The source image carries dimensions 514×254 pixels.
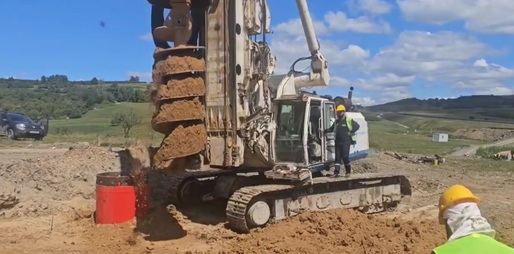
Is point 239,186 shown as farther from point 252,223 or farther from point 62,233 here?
point 62,233

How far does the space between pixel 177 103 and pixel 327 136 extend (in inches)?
143

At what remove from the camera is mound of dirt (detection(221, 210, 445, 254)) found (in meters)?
8.97

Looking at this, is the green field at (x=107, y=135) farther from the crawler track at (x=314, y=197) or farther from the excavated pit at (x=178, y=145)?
the excavated pit at (x=178, y=145)

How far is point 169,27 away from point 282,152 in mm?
3052

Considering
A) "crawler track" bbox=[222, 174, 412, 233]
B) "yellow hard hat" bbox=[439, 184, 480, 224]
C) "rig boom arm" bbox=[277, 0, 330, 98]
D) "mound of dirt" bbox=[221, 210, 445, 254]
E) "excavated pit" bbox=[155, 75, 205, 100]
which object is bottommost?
"mound of dirt" bbox=[221, 210, 445, 254]

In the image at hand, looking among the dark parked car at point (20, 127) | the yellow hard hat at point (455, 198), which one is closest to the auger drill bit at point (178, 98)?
the yellow hard hat at point (455, 198)

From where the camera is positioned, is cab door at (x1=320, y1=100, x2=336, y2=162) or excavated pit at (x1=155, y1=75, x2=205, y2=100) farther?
cab door at (x1=320, y1=100, x2=336, y2=162)

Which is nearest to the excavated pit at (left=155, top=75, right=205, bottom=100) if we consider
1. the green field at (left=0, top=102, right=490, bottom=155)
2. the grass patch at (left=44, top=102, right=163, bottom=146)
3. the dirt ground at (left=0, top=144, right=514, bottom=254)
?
the grass patch at (left=44, top=102, right=163, bottom=146)

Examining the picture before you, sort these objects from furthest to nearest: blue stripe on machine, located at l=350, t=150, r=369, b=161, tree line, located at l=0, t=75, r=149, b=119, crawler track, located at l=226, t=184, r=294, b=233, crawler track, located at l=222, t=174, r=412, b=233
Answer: tree line, located at l=0, t=75, r=149, b=119, blue stripe on machine, located at l=350, t=150, r=369, b=161, crawler track, located at l=222, t=174, r=412, b=233, crawler track, located at l=226, t=184, r=294, b=233

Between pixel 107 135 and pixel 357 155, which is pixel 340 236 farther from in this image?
pixel 107 135

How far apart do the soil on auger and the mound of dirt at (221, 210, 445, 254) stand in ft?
5.46

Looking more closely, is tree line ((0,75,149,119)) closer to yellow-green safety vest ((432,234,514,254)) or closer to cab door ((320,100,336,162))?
cab door ((320,100,336,162))

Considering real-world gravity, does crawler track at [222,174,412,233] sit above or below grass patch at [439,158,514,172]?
above

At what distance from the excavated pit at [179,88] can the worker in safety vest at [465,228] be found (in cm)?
604
